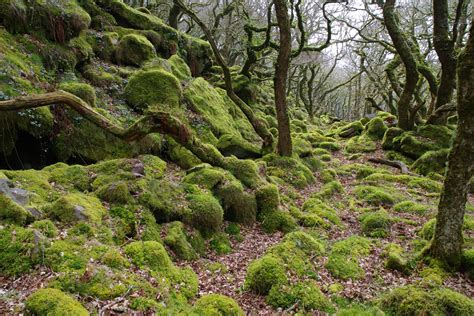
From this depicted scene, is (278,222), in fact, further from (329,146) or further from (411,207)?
(329,146)

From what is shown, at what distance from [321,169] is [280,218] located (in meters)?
7.41

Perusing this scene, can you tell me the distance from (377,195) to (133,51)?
11572mm

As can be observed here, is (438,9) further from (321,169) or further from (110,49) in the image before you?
(110,49)

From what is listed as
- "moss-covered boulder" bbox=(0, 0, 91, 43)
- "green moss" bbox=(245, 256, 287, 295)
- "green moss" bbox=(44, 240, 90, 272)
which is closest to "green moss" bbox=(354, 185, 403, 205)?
"green moss" bbox=(245, 256, 287, 295)

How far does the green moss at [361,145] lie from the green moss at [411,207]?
9.37 metres

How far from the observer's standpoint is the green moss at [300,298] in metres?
5.59

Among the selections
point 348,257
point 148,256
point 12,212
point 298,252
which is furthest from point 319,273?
point 12,212

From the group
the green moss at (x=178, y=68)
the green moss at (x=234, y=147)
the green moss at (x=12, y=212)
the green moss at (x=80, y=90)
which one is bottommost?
the green moss at (x=12, y=212)

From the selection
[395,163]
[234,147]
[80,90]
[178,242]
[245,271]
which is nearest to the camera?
[178,242]

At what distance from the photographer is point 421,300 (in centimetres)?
534

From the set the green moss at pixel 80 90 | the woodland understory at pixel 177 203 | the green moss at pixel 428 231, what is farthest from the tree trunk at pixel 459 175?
the green moss at pixel 80 90

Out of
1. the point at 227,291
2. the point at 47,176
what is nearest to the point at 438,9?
the point at 227,291

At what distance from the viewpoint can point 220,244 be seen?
749 centimetres

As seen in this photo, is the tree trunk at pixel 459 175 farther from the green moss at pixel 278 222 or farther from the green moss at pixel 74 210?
the green moss at pixel 74 210
